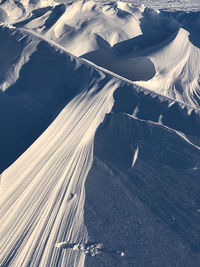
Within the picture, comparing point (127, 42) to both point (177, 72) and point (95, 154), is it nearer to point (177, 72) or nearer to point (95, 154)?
point (177, 72)

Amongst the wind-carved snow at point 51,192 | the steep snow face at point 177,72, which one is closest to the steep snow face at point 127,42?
the steep snow face at point 177,72

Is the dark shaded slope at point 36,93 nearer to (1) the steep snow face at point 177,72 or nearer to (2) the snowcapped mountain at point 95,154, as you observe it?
(2) the snowcapped mountain at point 95,154

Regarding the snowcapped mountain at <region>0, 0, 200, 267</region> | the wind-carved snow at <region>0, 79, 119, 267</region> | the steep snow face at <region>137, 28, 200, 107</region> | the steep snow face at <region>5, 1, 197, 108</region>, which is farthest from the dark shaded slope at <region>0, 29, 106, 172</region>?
the steep snow face at <region>137, 28, 200, 107</region>

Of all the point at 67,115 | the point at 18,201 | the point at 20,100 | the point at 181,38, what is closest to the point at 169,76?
the point at 181,38

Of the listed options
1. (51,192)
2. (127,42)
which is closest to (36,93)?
(51,192)

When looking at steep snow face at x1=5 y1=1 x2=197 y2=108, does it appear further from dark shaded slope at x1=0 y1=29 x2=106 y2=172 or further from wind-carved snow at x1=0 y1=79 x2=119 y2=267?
wind-carved snow at x1=0 y1=79 x2=119 y2=267

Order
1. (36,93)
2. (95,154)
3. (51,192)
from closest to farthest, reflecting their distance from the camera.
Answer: (51,192), (95,154), (36,93)
